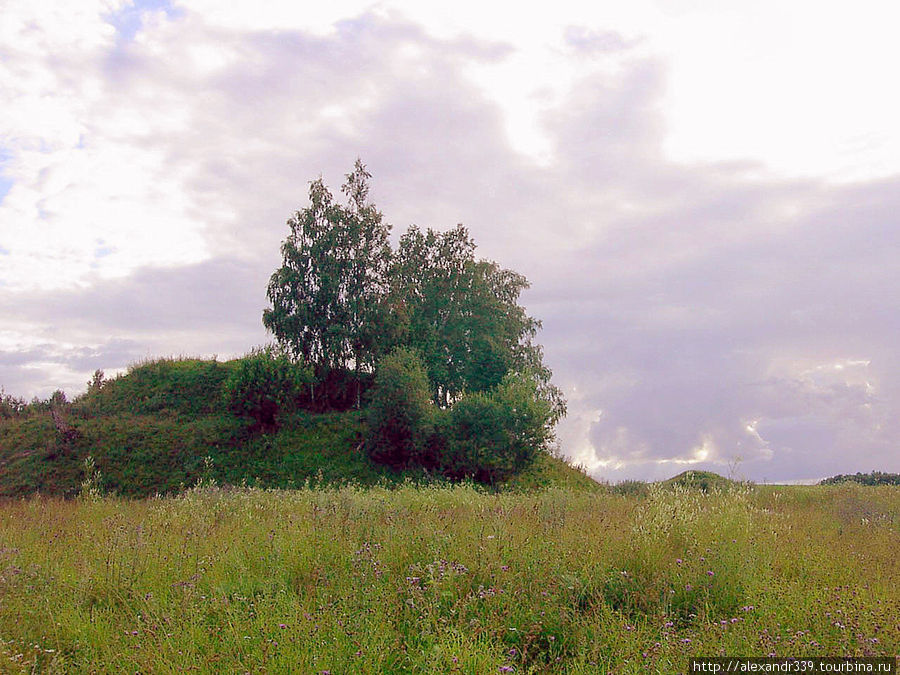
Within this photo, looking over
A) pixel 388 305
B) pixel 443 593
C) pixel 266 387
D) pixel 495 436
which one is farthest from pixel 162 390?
pixel 443 593

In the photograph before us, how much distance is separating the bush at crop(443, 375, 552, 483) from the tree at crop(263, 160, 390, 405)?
25.2ft

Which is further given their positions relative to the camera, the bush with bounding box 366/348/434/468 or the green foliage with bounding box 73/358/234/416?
the green foliage with bounding box 73/358/234/416

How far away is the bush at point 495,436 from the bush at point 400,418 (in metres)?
1.10

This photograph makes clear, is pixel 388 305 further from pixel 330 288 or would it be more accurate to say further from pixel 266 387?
pixel 266 387

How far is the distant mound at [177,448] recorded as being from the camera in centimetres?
2412

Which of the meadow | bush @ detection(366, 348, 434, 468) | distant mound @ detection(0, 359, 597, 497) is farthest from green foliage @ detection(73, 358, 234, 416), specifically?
the meadow

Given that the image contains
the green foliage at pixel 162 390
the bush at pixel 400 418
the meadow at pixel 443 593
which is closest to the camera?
the meadow at pixel 443 593

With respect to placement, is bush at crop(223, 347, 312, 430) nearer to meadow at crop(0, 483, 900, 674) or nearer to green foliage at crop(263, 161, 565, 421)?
green foliage at crop(263, 161, 565, 421)

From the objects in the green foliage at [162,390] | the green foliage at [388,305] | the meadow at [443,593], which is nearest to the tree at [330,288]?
the green foliage at [388,305]

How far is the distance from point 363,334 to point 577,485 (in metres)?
11.8

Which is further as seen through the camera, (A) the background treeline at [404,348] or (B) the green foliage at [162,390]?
(B) the green foliage at [162,390]

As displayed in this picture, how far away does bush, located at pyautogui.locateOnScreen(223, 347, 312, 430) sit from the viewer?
27.1 meters

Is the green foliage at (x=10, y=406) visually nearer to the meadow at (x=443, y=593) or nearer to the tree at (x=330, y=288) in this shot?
the tree at (x=330, y=288)

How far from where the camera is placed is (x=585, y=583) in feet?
21.0
